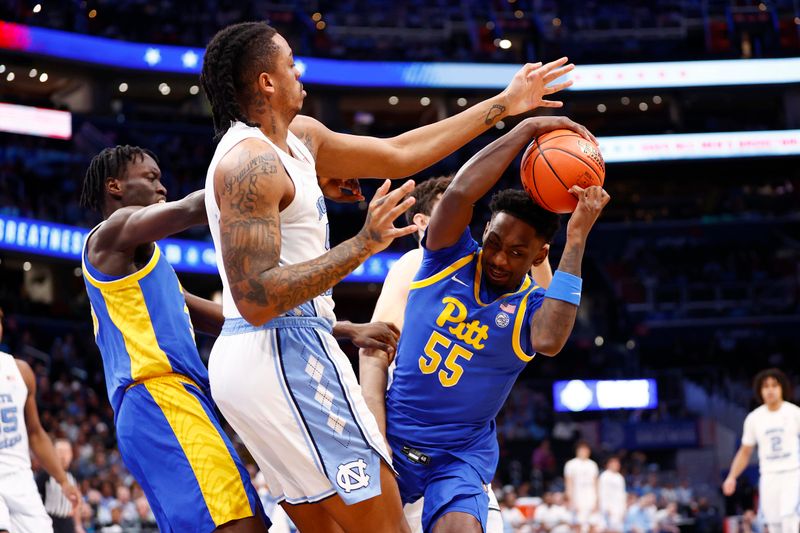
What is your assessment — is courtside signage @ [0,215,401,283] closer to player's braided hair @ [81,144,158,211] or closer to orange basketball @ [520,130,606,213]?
player's braided hair @ [81,144,158,211]

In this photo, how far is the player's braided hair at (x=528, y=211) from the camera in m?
4.25

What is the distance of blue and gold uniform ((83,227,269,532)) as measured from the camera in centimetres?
361

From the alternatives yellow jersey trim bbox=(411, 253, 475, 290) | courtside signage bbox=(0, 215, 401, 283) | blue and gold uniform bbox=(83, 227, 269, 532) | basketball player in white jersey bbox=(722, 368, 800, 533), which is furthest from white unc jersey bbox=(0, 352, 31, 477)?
courtside signage bbox=(0, 215, 401, 283)

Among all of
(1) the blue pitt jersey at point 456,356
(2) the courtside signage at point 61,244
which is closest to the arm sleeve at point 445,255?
(1) the blue pitt jersey at point 456,356

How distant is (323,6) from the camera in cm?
3169

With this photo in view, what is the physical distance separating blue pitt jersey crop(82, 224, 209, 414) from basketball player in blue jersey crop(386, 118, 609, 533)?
36.6 inches

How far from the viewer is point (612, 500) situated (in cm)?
1470

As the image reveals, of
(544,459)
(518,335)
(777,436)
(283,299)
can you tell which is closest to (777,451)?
(777,436)

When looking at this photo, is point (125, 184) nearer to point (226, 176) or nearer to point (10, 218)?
point (226, 176)

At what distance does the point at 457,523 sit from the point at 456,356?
687 mm

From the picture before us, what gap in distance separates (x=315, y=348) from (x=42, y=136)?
23.7 metres

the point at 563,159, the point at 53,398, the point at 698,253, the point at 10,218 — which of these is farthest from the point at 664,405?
the point at 563,159

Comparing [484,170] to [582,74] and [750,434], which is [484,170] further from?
[582,74]

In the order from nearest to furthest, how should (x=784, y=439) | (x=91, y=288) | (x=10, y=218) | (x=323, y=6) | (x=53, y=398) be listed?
(x=91, y=288), (x=784, y=439), (x=53, y=398), (x=10, y=218), (x=323, y=6)
